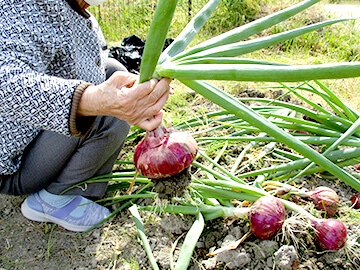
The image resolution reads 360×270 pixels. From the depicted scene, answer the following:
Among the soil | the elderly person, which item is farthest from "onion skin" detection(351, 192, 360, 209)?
the elderly person

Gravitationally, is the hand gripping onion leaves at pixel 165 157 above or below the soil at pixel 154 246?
above

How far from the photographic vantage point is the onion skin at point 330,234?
1.06 meters

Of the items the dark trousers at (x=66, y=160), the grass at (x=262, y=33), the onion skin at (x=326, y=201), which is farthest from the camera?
the grass at (x=262, y=33)

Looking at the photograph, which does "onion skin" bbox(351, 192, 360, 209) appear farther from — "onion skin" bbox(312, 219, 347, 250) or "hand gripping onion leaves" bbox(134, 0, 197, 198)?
"hand gripping onion leaves" bbox(134, 0, 197, 198)

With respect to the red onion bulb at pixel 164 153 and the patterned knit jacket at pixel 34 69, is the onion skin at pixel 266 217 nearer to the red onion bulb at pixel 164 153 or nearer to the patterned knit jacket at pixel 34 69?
the red onion bulb at pixel 164 153

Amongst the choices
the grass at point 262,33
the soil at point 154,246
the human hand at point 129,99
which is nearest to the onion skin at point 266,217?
the soil at point 154,246

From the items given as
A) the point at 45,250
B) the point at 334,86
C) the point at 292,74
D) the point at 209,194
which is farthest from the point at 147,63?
the point at 334,86

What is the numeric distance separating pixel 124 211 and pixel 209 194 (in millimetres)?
460

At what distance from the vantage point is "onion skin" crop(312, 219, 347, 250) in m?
1.06

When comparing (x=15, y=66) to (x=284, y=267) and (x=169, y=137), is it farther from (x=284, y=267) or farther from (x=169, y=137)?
(x=284, y=267)

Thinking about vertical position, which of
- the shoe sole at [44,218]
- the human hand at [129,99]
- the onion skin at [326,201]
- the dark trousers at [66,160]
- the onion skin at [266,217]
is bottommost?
the shoe sole at [44,218]

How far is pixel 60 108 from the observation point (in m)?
0.99

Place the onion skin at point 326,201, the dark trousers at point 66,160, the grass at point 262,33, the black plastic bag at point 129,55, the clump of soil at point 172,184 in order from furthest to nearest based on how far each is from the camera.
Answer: the black plastic bag at point 129,55 < the grass at point 262,33 < the dark trousers at point 66,160 < the onion skin at point 326,201 < the clump of soil at point 172,184

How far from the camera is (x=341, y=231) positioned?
1.06 metres
